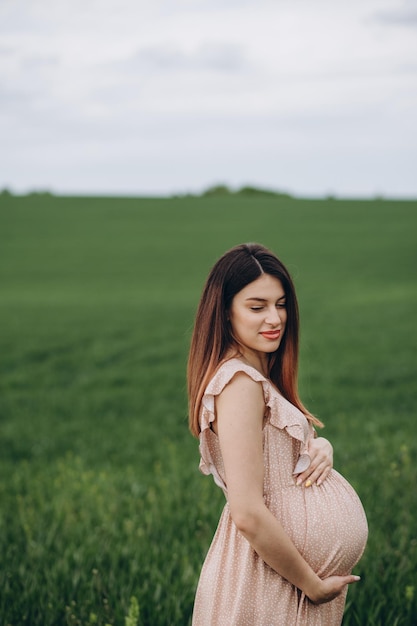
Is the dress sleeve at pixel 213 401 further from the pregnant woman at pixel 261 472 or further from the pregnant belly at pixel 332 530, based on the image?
the pregnant belly at pixel 332 530

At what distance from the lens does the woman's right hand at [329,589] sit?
94.0 inches

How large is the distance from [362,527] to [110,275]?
31411mm

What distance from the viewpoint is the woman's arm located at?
7.50 feet

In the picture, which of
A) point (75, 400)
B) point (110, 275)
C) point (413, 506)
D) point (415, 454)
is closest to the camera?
point (413, 506)

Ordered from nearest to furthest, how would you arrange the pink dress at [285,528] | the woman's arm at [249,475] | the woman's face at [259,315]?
the woman's arm at [249,475] < the pink dress at [285,528] < the woman's face at [259,315]

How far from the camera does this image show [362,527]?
2.46m

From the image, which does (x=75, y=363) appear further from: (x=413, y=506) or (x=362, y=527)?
(x=362, y=527)

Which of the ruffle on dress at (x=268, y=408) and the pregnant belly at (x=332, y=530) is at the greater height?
the ruffle on dress at (x=268, y=408)

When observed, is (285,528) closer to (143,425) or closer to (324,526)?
(324,526)

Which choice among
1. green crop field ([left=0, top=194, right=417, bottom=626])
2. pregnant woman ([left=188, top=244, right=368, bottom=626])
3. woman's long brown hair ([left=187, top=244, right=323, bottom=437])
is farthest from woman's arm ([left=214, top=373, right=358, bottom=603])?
green crop field ([left=0, top=194, right=417, bottom=626])

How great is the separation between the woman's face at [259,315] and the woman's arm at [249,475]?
19 cm

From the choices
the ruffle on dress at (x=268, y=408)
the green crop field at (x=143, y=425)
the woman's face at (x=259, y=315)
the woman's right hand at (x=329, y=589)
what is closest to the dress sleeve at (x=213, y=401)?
the ruffle on dress at (x=268, y=408)

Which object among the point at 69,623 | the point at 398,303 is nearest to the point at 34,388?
the point at 69,623

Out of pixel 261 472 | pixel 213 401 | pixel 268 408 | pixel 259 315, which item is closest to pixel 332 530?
pixel 261 472
